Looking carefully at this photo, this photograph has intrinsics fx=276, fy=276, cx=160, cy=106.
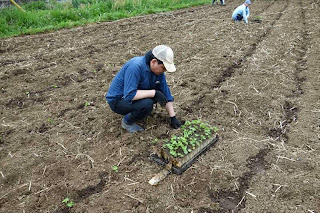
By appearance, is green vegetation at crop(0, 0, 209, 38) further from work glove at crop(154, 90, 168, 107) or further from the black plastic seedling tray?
the black plastic seedling tray

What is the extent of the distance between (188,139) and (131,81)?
1055 millimetres

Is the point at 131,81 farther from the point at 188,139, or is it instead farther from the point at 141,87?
the point at 188,139

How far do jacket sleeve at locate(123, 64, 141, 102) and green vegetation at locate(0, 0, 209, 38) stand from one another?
719 centimetres

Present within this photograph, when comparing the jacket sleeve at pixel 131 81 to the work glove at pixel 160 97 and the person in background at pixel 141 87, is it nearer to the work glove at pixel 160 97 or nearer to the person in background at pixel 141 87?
the person in background at pixel 141 87

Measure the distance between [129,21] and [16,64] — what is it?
5682 millimetres

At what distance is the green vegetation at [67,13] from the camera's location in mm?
9852

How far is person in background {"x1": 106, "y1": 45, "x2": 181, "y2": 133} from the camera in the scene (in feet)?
11.5

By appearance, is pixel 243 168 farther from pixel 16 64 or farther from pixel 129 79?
pixel 16 64

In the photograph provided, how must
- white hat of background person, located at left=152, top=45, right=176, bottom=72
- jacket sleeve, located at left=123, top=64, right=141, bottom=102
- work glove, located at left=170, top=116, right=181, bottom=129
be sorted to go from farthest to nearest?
work glove, located at left=170, top=116, right=181, bottom=129
jacket sleeve, located at left=123, top=64, right=141, bottom=102
white hat of background person, located at left=152, top=45, right=176, bottom=72

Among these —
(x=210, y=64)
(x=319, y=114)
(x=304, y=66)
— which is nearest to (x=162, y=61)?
(x=319, y=114)

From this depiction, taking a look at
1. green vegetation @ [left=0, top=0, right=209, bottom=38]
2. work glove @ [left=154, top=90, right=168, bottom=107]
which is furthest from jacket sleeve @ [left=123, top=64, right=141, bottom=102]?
green vegetation @ [left=0, top=0, right=209, bottom=38]

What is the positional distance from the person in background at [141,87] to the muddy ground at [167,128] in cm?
30

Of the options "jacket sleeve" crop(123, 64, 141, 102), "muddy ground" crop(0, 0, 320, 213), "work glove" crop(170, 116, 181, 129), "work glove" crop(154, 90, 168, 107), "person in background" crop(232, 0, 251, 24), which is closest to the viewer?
"muddy ground" crop(0, 0, 320, 213)

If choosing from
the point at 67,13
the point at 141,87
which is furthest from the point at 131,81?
the point at 67,13
